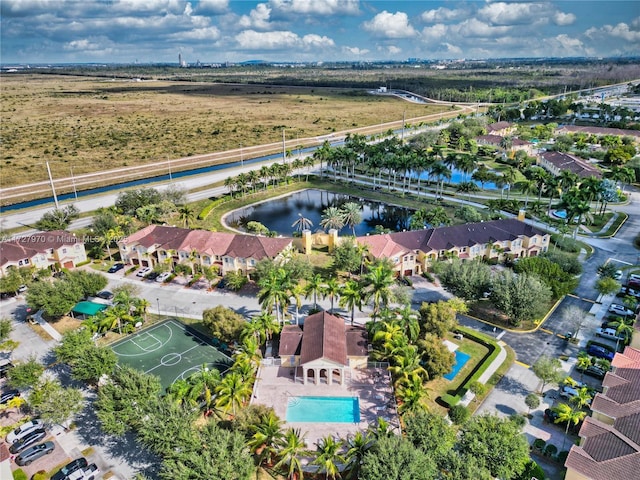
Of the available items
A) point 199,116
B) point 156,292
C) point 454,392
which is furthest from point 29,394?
point 199,116

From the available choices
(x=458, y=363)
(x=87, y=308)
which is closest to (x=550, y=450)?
(x=458, y=363)

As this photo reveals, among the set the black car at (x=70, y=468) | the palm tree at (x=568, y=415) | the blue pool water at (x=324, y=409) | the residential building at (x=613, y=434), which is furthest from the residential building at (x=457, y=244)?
the black car at (x=70, y=468)

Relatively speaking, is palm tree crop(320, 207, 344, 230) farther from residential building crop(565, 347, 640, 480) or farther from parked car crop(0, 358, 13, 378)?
parked car crop(0, 358, 13, 378)

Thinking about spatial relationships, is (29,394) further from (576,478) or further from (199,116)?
(199,116)

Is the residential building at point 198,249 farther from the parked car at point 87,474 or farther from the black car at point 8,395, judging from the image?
the parked car at point 87,474

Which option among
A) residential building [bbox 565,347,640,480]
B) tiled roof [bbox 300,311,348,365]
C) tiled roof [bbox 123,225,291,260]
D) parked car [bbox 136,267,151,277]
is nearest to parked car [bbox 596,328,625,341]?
residential building [bbox 565,347,640,480]

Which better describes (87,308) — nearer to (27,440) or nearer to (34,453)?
(27,440)
